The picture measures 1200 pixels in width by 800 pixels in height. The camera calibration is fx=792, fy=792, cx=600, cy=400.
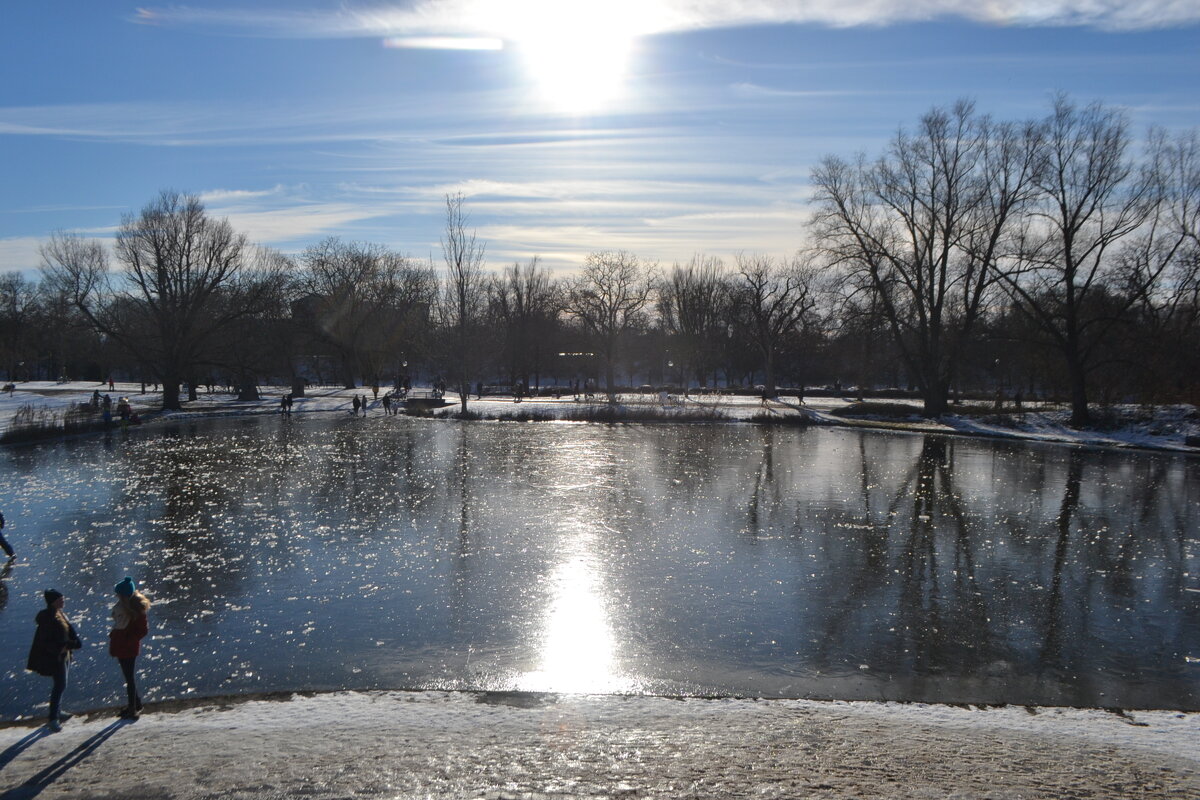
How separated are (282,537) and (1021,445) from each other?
29.2m

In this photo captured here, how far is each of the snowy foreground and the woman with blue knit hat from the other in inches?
8.3

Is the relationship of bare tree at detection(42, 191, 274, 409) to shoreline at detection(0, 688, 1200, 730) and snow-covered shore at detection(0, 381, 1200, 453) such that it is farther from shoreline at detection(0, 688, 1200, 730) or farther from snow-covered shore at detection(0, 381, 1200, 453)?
shoreline at detection(0, 688, 1200, 730)

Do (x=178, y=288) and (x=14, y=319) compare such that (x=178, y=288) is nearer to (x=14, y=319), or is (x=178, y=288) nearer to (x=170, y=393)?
(x=170, y=393)

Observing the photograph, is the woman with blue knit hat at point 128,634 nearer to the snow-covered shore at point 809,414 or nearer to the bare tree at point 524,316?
the snow-covered shore at point 809,414

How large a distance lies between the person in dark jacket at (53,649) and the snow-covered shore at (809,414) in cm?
3532

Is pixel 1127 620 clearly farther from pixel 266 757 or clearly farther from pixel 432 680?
pixel 266 757

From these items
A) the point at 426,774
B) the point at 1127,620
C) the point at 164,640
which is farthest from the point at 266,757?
the point at 1127,620

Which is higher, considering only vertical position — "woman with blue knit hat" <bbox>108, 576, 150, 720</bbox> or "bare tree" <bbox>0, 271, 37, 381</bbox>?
"bare tree" <bbox>0, 271, 37, 381</bbox>

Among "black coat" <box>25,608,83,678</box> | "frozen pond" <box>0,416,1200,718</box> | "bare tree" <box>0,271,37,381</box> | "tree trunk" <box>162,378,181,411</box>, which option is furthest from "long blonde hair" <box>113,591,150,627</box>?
"bare tree" <box>0,271,37,381</box>

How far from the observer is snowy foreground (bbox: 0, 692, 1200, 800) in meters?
5.60

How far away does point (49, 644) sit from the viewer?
22.7 feet

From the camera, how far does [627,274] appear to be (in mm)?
72938

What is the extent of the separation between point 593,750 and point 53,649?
4814mm

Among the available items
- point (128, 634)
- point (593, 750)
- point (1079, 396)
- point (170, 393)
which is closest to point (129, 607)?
point (128, 634)
